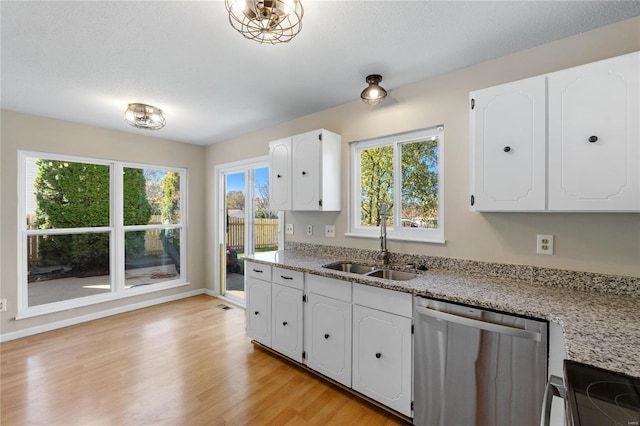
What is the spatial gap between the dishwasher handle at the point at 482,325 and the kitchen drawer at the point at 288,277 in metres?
1.00

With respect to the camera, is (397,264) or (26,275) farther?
(26,275)

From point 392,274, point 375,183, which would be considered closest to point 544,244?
point 392,274

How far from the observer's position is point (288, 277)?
2.47m

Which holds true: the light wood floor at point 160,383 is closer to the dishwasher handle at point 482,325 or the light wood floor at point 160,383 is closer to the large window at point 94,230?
the large window at point 94,230

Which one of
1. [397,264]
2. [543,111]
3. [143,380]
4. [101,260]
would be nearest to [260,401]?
[143,380]

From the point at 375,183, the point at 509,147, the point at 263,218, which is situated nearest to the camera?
the point at 509,147

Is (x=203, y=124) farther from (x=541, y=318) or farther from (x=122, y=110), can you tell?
(x=541, y=318)

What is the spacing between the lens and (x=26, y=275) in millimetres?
3117

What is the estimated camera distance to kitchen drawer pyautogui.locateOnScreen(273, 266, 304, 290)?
2.38m

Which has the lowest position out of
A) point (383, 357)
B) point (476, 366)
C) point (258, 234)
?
point (383, 357)

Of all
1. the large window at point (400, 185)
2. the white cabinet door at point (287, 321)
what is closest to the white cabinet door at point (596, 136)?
the large window at point (400, 185)

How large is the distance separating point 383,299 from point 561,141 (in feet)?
4.39

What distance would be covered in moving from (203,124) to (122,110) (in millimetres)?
815

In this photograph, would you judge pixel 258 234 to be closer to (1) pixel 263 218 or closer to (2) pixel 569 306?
(1) pixel 263 218
